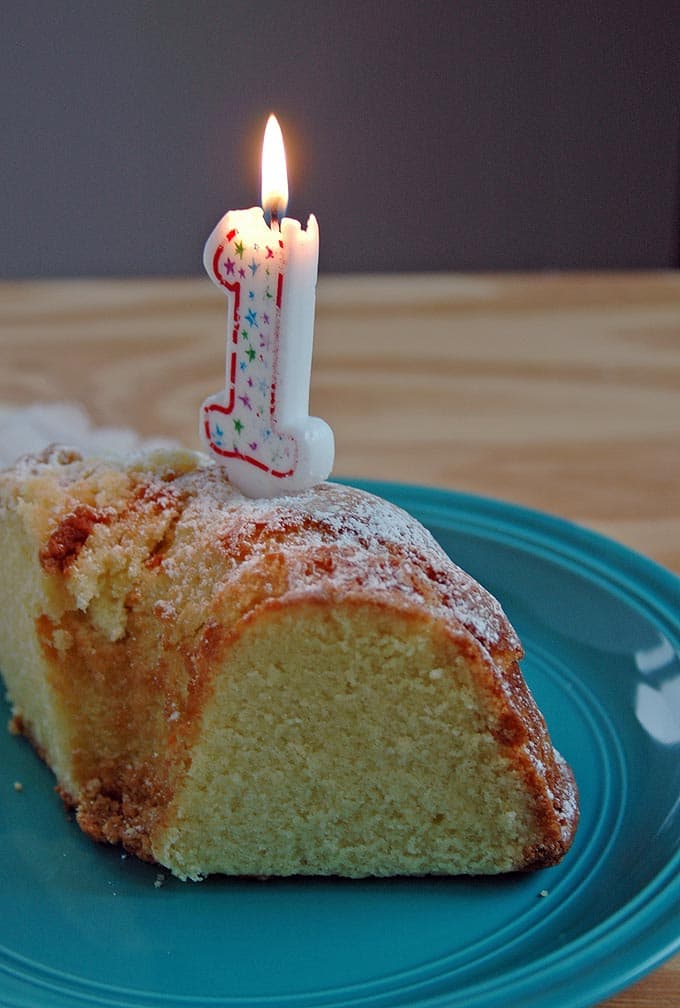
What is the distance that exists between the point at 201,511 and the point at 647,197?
10.8ft

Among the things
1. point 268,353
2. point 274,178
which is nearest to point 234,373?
point 268,353

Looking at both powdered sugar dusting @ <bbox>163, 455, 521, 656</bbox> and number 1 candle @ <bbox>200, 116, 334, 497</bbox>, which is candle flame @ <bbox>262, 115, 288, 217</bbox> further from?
powdered sugar dusting @ <bbox>163, 455, 521, 656</bbox>

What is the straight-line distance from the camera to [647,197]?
13.5 ft

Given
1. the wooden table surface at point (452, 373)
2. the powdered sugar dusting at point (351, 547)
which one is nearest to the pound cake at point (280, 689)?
the powdered sugar dusting at point (351, 547)

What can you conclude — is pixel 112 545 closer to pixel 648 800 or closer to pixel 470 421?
pixel 648 800

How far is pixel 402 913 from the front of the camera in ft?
3.76

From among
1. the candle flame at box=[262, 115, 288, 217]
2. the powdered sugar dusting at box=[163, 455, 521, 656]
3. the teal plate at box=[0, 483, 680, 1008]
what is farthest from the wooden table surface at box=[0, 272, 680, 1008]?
the candle flame at box=[262, 115, 288, 217]

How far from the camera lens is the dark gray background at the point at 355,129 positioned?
3.85 meters

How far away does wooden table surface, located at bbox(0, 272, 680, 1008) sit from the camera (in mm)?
2176

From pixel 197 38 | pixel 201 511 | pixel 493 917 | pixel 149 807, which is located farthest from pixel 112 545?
pixel 197 38

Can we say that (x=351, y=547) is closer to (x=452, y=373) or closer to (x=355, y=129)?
(x=452, y=373)

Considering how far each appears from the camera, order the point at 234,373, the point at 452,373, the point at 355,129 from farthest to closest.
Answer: the point at 355,129, the point at 452,373, the point at 234,373

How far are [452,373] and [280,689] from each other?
1625 mm

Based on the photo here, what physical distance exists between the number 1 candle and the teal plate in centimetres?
43
